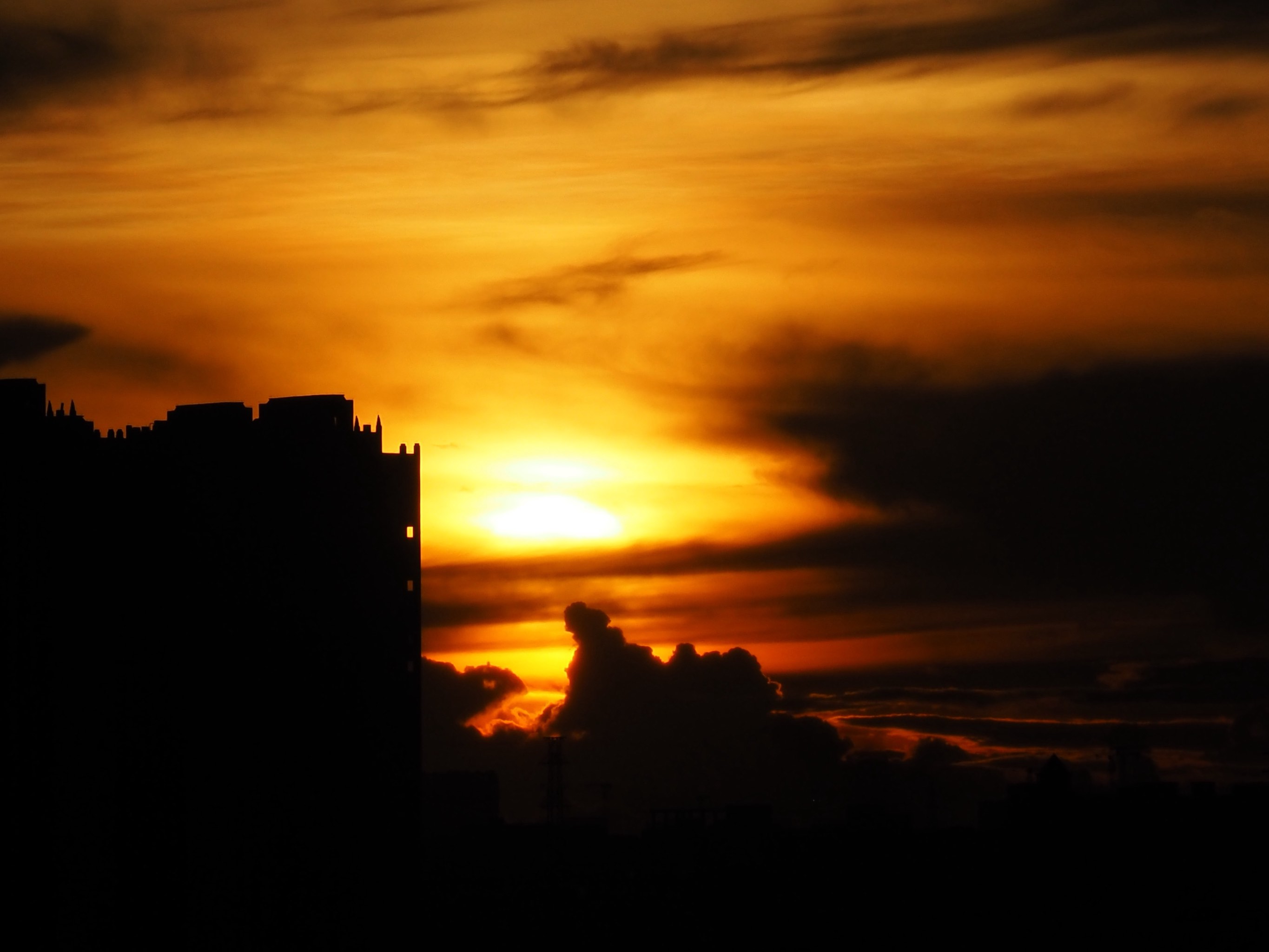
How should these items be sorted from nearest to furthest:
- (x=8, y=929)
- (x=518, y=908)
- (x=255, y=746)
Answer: (x=8, y=929) < (x=255, y=746) < (x=518, y=908)

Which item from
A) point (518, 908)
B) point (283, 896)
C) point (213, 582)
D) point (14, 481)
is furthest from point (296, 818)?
point (518, 908)

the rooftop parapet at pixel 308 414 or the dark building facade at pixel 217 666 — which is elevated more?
the rooftop parapet at pixel 308 414

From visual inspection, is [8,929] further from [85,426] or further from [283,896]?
[85,426]

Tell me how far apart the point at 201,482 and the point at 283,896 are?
3302 cm

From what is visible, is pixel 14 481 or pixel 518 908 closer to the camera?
pixel 14 481

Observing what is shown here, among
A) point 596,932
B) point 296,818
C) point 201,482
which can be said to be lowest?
point 596,932

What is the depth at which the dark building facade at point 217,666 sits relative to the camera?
447 ft

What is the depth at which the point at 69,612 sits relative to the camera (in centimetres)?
13912

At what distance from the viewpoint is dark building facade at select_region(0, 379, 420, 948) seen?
136m

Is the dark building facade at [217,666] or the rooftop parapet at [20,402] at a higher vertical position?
the rooftop parapet at [20,402]

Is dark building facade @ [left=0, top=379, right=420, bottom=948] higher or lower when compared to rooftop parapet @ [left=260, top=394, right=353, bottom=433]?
lower

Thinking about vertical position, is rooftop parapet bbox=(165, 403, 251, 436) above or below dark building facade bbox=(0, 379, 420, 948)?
above

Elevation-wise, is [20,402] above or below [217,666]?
above

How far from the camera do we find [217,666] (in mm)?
141000
